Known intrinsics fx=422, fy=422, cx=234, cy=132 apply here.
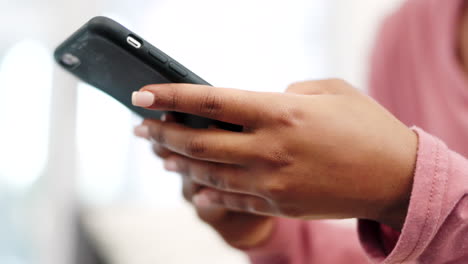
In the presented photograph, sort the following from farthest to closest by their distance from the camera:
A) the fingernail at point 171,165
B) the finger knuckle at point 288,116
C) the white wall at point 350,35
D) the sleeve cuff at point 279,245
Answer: the white wall at point 350,35, the sleeve cuff at point 279,245, the fingernail at point 171,165, the finger knuckle at point 288,116

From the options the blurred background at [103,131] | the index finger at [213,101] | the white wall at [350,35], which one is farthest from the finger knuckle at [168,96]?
the white wall at [350,35]

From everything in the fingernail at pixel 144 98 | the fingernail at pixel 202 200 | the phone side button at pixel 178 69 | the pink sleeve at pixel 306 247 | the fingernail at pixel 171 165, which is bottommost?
the pink sleeve at pixel 306 247

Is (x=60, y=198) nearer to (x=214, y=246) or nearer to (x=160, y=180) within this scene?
(x=160, y=180)

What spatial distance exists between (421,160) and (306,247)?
31 cm

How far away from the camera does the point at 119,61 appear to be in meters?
0.40

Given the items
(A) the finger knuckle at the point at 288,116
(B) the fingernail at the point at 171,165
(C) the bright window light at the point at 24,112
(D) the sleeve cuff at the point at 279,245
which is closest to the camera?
(A) the finger knuckle at the point at 288,116

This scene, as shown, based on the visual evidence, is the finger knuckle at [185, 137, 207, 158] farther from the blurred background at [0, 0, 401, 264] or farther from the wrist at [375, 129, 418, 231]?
the blurred background at [0, 0, 401, 264]

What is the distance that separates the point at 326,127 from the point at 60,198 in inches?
43.7

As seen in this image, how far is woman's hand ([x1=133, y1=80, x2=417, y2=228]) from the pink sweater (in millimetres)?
25

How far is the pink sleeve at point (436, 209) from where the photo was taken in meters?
0.36

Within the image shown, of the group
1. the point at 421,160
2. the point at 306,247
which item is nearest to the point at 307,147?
the point at 421,160

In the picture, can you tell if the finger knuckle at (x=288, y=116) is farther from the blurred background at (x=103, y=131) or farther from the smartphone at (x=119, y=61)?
the blurred background at (x=103, y=131)

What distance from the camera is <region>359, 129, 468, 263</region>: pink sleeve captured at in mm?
363

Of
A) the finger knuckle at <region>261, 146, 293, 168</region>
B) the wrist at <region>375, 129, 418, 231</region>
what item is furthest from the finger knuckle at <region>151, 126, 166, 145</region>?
the wrist at <region>375, 129, 418, 231</region>
